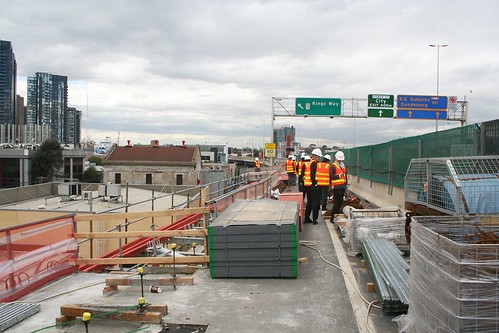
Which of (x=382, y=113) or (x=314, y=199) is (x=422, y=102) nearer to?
(x=382, y=113)

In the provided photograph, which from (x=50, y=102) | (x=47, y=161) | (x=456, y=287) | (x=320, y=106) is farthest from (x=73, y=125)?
(x=456, y=287)

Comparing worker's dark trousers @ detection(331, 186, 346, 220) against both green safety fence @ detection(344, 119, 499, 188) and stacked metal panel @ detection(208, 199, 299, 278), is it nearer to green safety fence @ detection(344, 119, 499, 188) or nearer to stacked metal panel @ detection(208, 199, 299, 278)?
green safety fence @ detection(344, 119, 499, 188)

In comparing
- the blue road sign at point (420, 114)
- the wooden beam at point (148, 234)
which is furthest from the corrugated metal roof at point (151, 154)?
the wooden beam at point (148, 234)

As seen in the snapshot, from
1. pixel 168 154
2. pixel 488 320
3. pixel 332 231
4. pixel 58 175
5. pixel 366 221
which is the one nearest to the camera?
pixel 488 320

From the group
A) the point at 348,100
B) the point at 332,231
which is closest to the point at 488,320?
the point at 332,231

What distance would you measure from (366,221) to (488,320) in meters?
5.20

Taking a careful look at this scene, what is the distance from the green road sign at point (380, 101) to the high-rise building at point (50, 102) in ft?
379

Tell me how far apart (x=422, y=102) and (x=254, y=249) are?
1217 inches

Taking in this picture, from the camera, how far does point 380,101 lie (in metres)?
34.5

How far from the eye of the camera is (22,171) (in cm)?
6019

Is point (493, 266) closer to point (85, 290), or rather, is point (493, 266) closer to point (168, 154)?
point (85, 290)

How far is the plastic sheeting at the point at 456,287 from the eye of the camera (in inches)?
130

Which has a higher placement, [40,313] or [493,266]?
[493,266]

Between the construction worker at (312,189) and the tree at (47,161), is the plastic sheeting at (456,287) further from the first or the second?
the tree at (47,161)
